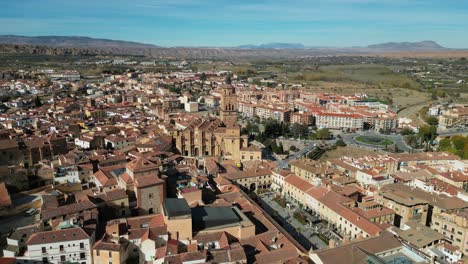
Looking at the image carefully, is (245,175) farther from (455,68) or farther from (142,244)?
(455,68)

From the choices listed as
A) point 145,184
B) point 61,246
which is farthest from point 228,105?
point 61,246

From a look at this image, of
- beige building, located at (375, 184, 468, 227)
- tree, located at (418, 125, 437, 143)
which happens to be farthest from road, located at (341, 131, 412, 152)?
beige building, located at (375, 184, 468, 227)

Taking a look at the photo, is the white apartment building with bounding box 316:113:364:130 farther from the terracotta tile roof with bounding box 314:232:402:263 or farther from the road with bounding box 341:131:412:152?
the terracotta tile roof with bounding box 314:232:402:263

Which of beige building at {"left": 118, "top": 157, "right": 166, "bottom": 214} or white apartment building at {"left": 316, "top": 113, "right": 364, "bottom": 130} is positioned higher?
beige building at {"left": 118, "top": 157, "right": 166, "bottom": 214}

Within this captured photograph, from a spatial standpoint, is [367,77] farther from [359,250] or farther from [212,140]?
[359,250]

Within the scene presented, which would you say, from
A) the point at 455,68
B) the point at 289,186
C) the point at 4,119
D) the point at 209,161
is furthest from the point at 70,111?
the point at 455,68

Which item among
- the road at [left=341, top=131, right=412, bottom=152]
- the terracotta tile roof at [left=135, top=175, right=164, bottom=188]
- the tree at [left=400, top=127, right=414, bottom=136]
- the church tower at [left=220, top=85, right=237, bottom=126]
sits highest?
the church tower at [left=220, top=85, right=237, bottom=126]

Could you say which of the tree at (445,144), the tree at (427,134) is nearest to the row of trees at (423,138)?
the tree at (427,134)
